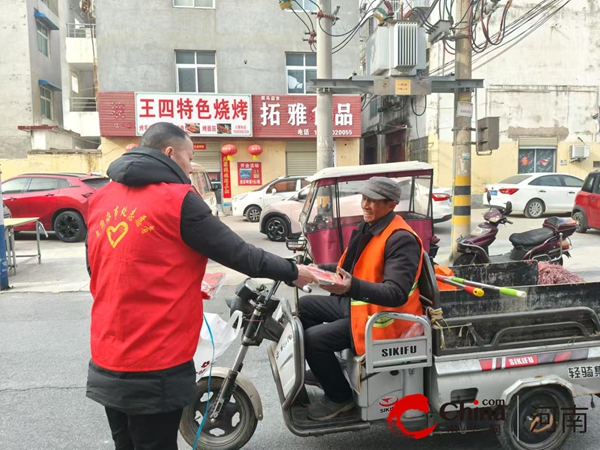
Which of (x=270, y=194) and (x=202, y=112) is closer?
(x=270, y=194)

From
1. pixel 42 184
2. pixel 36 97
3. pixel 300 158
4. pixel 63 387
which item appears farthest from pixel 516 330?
pixel 36 97

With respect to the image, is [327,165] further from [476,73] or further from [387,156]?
[387,156]

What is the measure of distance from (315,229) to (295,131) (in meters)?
12.2

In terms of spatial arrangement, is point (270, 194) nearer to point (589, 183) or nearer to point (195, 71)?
point (195, 71)

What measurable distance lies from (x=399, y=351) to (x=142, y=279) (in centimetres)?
155

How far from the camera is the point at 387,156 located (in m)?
25.2

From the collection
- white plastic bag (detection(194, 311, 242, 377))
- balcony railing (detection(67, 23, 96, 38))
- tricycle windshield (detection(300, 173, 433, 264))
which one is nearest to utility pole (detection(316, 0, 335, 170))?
tricycle windshield (detection(300, 173, 433, 264))

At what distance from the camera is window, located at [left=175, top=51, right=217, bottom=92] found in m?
19.4

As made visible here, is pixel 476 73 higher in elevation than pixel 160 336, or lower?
higher

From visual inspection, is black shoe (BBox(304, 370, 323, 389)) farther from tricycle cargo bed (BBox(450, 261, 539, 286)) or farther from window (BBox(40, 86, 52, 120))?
window (BBox(40, 86, 52, 120))

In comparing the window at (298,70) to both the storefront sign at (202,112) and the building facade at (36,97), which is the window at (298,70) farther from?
the building facade at (36,97)

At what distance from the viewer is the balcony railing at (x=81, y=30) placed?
74.9ft

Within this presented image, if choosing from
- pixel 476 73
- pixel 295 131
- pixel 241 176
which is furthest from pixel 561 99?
pixel 241 176

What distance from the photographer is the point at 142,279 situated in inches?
72.2
